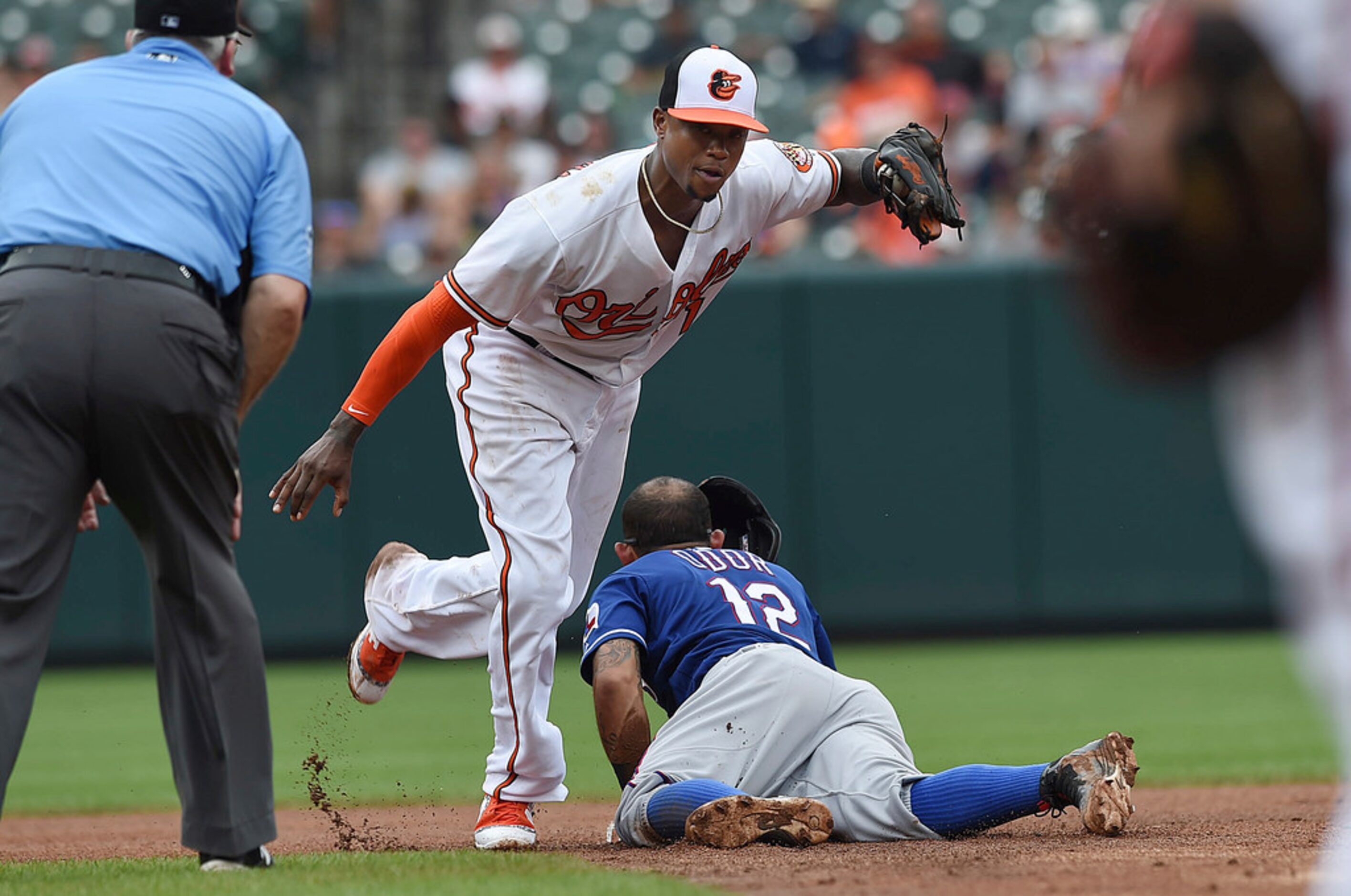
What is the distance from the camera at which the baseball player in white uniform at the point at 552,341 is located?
4.24 m

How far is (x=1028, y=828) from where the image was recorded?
176 inches

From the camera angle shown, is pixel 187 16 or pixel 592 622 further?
pixel 592 622

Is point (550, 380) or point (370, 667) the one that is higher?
point (550, 380)

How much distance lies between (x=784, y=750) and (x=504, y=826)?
76cm

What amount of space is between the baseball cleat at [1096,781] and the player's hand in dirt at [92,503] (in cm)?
225

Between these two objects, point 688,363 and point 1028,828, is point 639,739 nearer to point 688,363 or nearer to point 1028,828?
point 1028,828

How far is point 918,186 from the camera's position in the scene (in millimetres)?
4469

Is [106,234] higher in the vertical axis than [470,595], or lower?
higher

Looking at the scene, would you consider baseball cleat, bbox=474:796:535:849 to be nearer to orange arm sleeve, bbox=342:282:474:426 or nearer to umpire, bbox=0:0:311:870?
umpire, bbox=0:0:311:870

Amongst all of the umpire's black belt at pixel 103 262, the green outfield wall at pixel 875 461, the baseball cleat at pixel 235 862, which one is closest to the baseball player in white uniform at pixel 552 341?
the umpire's black belt at pixel 103 262

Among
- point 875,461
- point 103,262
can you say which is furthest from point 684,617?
point 875,461

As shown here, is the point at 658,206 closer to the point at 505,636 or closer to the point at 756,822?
the point at 505,636

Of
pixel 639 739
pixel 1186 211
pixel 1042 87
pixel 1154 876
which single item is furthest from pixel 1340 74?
pixel 1042 87

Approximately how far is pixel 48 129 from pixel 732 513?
2.31 meters
